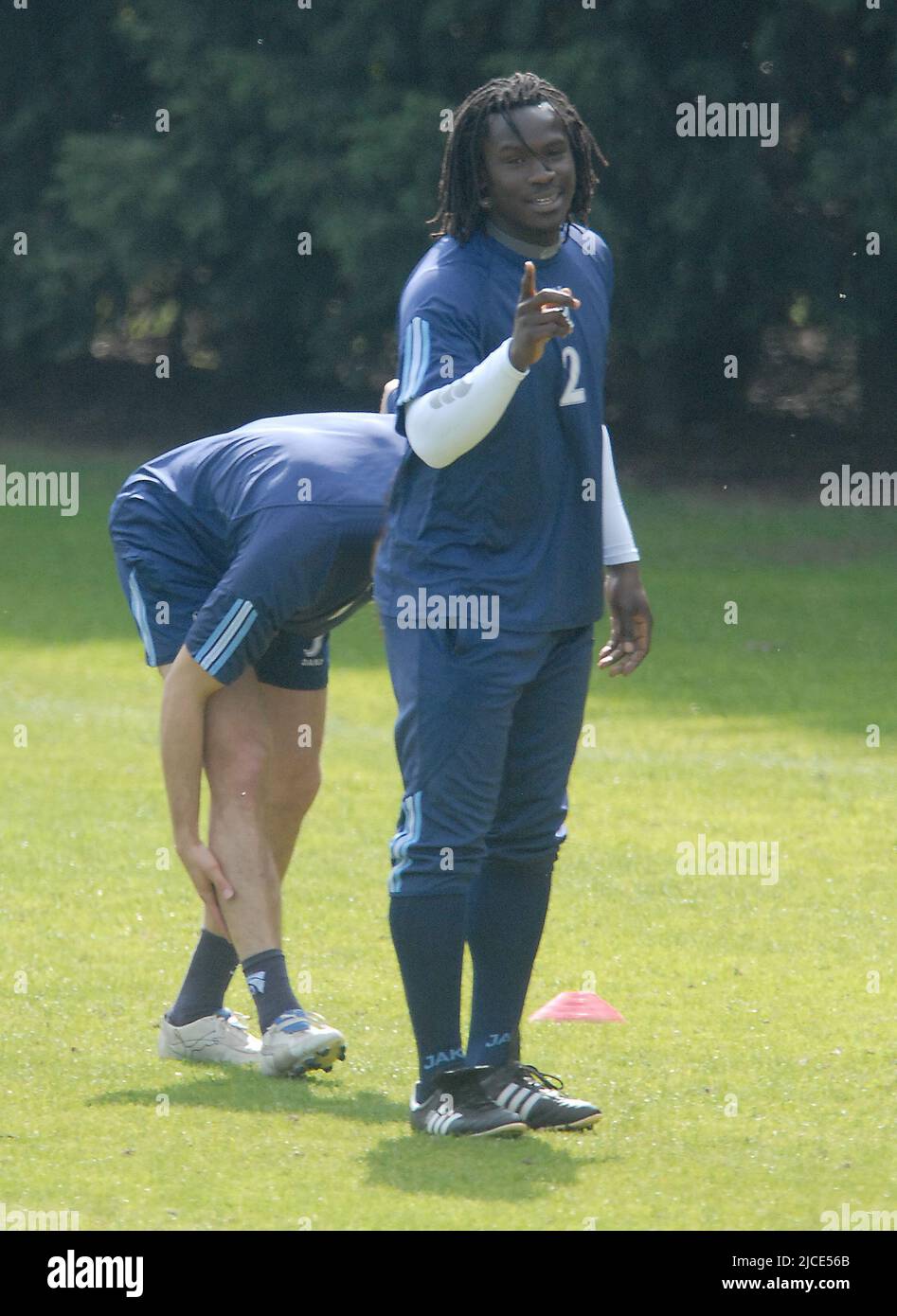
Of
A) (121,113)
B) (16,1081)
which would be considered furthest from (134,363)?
(16,1081)

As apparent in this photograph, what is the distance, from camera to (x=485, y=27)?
19391 mm

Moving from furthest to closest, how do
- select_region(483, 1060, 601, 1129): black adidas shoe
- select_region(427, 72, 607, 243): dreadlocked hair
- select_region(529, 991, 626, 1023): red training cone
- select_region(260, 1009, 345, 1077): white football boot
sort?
select_region(529, 991, 626, 1023): red training cone → select_region(260, 1009, 345, 1077): white football boot → select_region(483, 1060, 601, 1129): black adidas shoe → select_region(427, 72, 607, 243): dreadlocked hair

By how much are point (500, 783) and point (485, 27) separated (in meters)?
16.1

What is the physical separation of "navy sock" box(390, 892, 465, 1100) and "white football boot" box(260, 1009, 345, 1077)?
46cm

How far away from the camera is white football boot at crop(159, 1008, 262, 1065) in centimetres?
525

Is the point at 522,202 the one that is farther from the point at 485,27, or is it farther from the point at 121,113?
the point at 121,113

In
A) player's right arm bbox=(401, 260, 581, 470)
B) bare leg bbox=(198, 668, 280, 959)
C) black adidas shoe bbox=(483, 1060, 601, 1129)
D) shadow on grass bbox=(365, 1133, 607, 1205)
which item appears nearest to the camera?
player's right arm bbox=(401, 260, 581, 470)

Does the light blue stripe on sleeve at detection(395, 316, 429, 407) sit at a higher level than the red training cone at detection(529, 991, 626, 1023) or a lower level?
higher

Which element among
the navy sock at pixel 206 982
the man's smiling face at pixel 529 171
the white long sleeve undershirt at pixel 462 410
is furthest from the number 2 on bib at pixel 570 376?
the navy sock at pixel 206 982

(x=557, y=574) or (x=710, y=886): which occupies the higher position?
(x=557, y=574)

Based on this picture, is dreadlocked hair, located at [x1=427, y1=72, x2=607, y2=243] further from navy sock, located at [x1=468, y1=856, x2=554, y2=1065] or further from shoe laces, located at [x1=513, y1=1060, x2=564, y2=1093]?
shoe laces, located at [x1=513, y1=1060, x2=564, y2=1093]

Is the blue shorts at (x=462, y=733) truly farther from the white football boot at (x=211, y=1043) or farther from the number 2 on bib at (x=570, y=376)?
the white football boot at (x=211, y=1043)

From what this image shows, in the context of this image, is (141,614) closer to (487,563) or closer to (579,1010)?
(487,563)

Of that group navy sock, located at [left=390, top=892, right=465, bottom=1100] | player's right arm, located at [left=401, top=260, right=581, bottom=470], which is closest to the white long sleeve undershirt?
player's right arm, located at [left=401, top=260, right=581, bottom=470]
